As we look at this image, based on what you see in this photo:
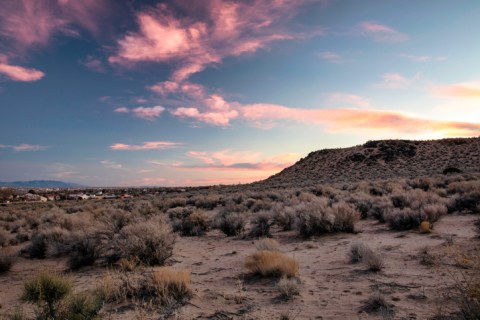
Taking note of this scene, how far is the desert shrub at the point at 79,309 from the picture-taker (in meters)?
5.19

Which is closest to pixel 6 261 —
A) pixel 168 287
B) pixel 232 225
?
pixel 168 287

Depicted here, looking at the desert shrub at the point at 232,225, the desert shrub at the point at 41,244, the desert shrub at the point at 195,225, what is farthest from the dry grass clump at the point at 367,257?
the desert shrub at the point at 41,244

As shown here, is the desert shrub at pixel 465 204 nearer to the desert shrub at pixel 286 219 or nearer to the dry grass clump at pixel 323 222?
the dry grass clump at pixel 323 222

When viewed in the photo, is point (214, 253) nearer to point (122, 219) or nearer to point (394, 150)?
point (122, 219)

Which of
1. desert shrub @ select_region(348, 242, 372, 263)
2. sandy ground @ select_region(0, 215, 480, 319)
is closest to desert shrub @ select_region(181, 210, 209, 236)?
sandy ground @ select_region(0, 215, 480, 319)

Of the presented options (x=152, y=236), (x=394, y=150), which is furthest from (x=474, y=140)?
(x=152, y=236)

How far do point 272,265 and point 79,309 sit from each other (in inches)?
171

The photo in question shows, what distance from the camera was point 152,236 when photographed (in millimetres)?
10188

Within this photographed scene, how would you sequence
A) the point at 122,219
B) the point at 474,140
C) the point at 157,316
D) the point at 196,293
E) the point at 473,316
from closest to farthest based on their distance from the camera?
the point at 473,316
the point at 157,316
the point at 196,293
the point at 122,219
the point at 474,140

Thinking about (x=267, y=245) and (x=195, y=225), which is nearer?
(x=267, y=245)

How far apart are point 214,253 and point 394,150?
73542mm

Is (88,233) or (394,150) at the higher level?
(394,150)

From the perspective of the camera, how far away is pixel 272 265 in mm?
8188

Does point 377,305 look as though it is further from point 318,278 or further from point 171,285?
point 171,285
